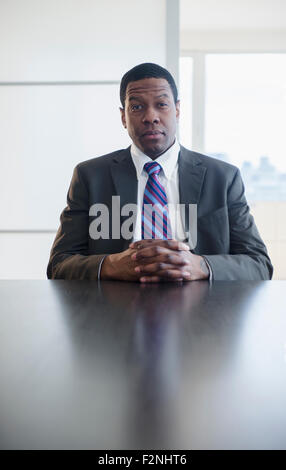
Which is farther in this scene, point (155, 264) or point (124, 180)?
point (124, 180)

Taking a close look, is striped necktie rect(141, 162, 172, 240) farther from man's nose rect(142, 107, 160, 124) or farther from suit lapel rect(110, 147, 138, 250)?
man's nose rect(142, 107, 160, 124)

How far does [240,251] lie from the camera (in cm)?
164

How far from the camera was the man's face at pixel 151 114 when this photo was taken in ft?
5.96

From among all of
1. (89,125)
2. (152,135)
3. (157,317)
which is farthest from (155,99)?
(157,317)

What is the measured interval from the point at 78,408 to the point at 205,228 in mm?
1372

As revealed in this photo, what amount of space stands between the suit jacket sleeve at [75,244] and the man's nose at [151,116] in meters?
0.34

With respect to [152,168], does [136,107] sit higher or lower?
higher

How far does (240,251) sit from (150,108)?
0.67 metres

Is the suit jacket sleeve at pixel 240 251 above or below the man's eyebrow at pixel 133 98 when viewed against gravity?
below

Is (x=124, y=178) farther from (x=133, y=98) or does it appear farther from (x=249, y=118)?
(x=249, y=118)

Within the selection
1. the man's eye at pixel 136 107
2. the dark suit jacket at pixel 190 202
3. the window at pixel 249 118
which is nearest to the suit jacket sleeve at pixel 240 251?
the dark suit jacket at pixel 190 202

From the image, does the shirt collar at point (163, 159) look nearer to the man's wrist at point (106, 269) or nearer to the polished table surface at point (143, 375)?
the man's wrist at point (106, 269)

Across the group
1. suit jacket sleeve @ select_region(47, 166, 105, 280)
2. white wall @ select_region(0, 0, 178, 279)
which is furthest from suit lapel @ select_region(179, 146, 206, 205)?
white wall @ select_region(0, 0, 178, 279)

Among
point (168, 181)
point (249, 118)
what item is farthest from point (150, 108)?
point (249, 118)
